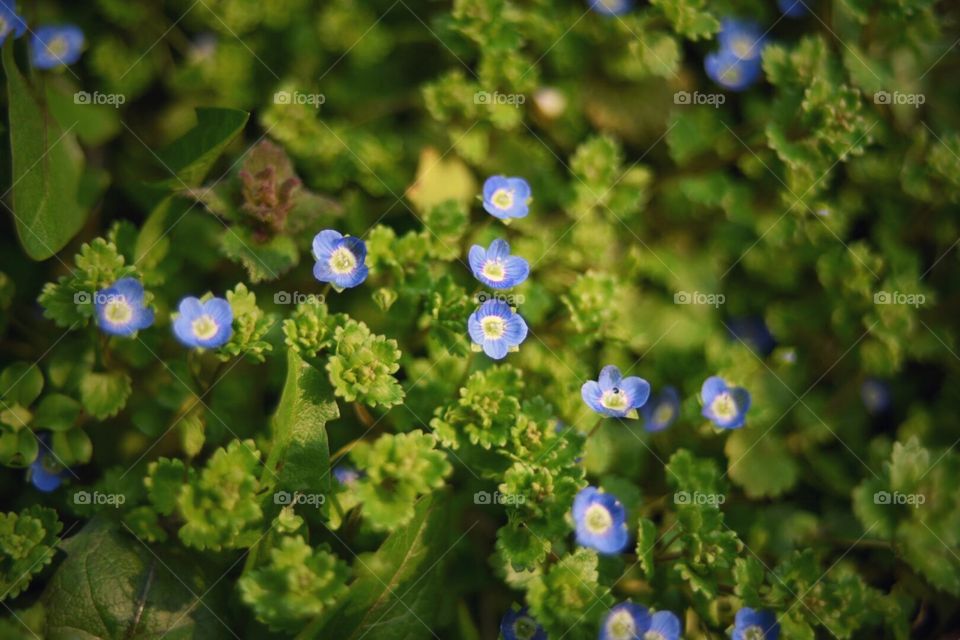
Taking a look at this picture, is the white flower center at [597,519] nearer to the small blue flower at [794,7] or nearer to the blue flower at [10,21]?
the small blue flower at [794,7]

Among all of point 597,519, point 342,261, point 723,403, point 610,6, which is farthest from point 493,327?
point 610,6

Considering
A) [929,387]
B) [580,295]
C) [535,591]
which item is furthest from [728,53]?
[535,591]

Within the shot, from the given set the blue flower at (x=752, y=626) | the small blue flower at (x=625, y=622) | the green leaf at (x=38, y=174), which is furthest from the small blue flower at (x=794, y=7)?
the green leaf at (x=38, y=174)

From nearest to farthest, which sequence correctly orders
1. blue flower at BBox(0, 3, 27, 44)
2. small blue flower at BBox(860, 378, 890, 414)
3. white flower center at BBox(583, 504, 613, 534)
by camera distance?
1. white flower center at BBox(583, 504, 613, 534)
2. blue flower at BBox(0, 3, 27, 44)
3. small blue flower at BBox(860, 378, 890, 414)

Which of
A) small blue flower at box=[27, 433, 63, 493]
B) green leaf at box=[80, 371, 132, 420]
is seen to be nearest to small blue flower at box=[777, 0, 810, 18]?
green leaf at box=[80, 371, 132, 420]

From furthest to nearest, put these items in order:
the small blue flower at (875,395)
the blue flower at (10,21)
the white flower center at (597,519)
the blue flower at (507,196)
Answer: the small blue flower at (875,395), the blue flower at (10,21), the blue flower at (507,196), the white flower center at (597,519)

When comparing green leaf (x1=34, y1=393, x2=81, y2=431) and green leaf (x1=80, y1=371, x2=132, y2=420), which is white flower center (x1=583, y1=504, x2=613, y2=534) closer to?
green leaf (x1=80, y1=371, x2=132, y2=420)

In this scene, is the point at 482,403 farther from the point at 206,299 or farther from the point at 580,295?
the point at 206,299
